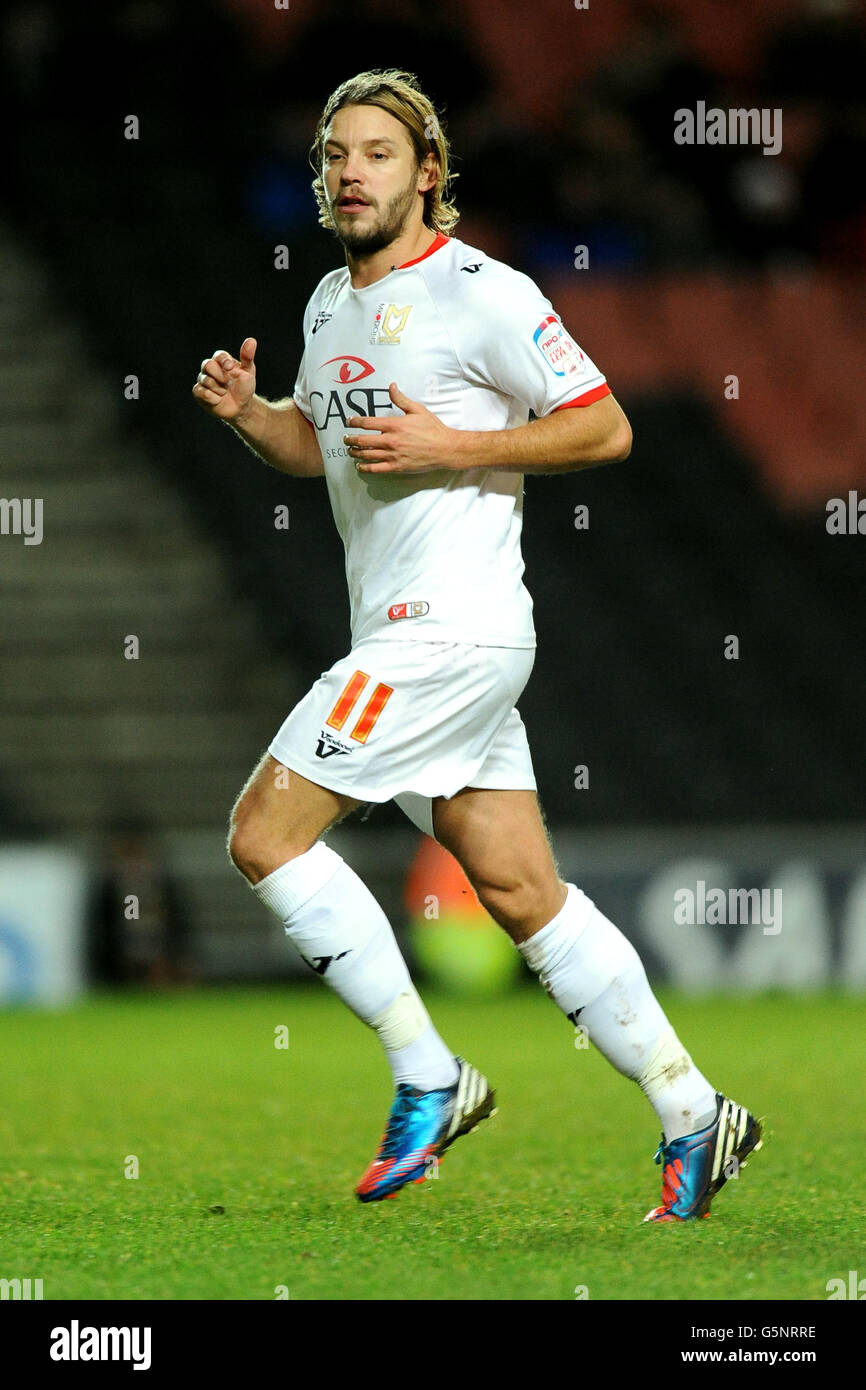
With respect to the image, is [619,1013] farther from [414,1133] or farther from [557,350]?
[557,350]

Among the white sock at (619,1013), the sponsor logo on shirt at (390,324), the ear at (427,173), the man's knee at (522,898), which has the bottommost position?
the white sock at (619,1013)

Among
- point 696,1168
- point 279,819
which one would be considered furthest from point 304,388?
point 696,1168

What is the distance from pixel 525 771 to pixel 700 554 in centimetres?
1015

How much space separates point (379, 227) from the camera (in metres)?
4.14

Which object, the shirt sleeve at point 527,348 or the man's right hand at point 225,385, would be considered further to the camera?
the man's right hand at point 225,385

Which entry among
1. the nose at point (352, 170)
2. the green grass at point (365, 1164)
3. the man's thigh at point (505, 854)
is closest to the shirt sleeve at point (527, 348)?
the nose at point (352, 170)

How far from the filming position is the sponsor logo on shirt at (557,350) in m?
4.04

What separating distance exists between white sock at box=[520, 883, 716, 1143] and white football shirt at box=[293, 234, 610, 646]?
64cm

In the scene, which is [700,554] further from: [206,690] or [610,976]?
[610,976]

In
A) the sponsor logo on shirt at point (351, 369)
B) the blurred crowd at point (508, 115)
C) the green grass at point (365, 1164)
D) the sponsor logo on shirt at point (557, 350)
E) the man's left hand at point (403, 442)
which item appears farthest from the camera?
the blurred crowd at point (508, 115)

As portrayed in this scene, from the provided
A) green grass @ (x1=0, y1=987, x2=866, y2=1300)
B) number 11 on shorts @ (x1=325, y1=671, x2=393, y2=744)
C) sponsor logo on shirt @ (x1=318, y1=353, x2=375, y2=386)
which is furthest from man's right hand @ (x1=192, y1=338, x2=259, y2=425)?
green grass @ (x1=0, y1=987, x2=866, y2=1300)

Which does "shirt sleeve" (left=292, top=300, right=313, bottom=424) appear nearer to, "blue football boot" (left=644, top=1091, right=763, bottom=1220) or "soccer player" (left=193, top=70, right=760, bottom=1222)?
"soccer player" (left=193, top=70, right=760, bottom=1222)

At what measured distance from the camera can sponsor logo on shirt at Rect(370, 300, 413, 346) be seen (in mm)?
4121

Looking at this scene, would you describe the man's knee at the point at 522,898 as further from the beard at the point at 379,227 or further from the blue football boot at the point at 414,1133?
the beard at the point at 379,227
